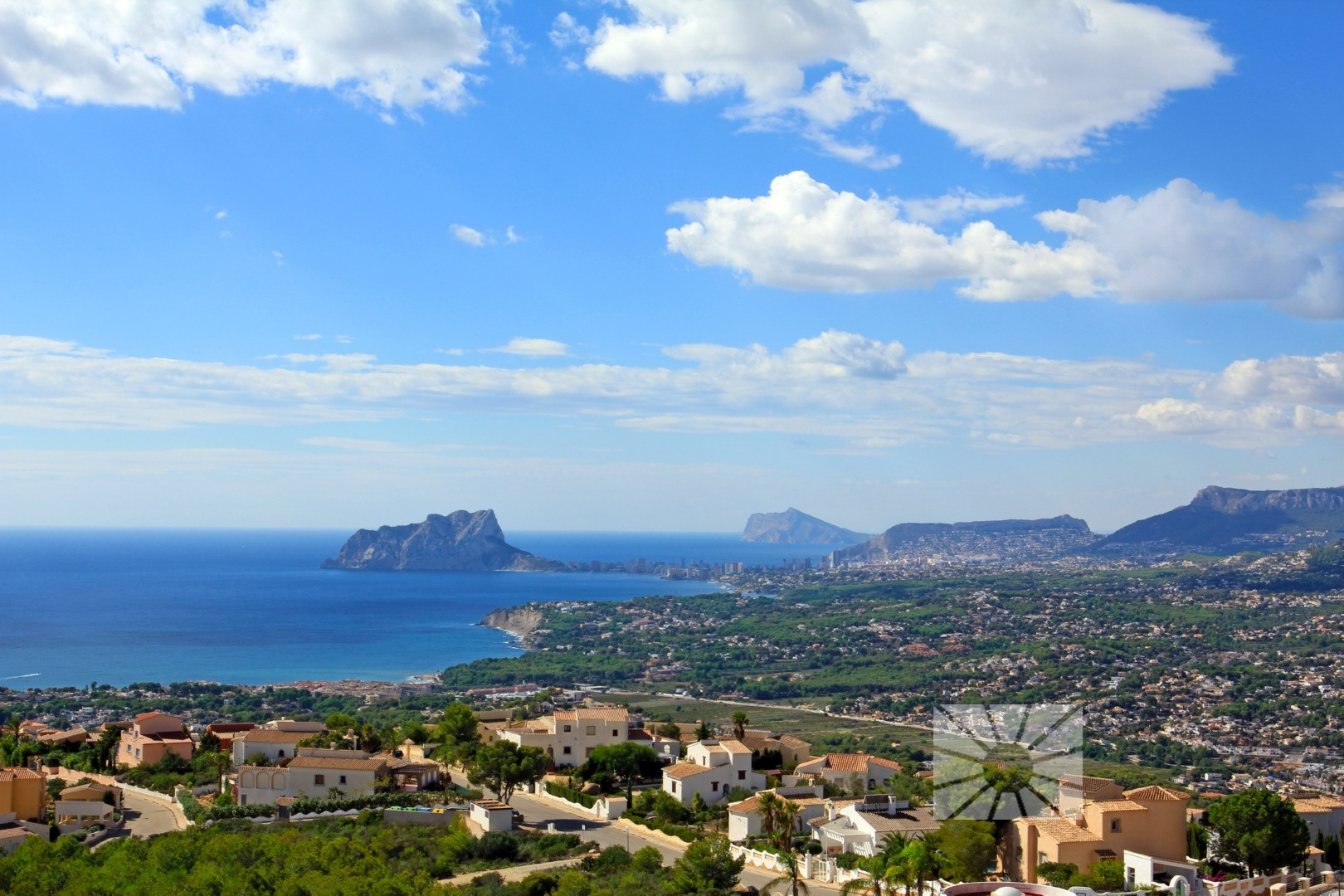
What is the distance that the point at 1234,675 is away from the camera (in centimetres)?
6625

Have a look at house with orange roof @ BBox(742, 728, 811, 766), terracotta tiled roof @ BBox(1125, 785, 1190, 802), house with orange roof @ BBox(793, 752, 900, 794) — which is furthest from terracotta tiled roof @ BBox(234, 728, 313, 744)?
terracotta tiled roof @ BBox(1125, 785, 1190, 802)

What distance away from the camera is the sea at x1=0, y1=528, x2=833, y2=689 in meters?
80.1

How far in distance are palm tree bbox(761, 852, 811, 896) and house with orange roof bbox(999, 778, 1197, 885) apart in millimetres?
3646

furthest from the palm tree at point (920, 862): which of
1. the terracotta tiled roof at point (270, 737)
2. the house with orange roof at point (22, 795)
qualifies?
the house with orange roof at point (22, 795)

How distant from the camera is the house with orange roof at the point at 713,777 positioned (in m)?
27.1

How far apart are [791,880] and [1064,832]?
4.54 m

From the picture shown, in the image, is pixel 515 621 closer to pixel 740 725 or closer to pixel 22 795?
pixel 740 725

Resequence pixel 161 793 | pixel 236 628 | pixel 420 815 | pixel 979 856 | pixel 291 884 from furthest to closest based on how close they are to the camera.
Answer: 1. pixel 236 628
2. pixel 161 793
3. pixel 420 815
4. pixel 979 856
5. pixel 291 884

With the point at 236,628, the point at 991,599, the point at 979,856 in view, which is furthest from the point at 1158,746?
the point at 236,628

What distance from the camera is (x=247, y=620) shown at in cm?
11375

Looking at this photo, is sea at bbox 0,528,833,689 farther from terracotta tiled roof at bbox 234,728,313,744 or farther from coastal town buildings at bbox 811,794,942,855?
coastal town buildings at bbox 811,794,942,855

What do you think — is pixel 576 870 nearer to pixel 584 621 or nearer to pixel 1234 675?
pixel 1234 675

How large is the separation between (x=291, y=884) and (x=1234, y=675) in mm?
62766

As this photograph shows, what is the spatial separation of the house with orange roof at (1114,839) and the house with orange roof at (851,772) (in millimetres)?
8352
